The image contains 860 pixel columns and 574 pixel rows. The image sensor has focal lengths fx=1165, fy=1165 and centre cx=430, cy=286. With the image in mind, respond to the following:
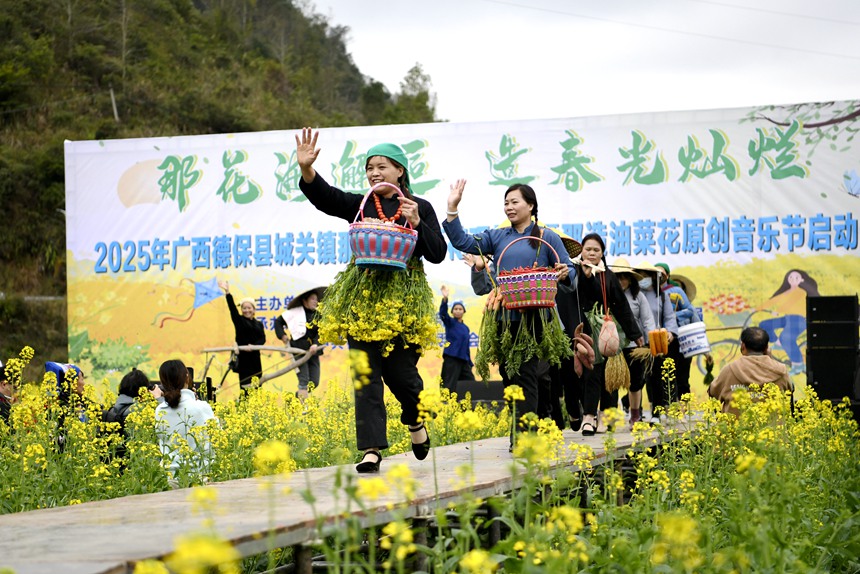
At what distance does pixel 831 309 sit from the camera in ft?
36.9

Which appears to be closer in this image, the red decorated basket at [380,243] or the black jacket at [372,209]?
the red decorated basket at [380,243]

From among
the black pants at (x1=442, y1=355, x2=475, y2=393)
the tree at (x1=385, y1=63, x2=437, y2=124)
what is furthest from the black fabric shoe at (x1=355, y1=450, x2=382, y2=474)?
the tree at (x1=385, y1=63, x2=437, y2=124)

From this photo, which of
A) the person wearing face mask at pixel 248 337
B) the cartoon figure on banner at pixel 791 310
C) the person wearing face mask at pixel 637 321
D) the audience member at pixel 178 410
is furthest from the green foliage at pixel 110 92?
the audience member at pixel 178 410

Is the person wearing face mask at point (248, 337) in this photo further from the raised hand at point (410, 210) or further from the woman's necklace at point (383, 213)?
the raised hand at point (410, 210)

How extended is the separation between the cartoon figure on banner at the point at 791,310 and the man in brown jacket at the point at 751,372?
6.52 metres

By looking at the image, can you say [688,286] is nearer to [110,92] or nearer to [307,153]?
[307,153]

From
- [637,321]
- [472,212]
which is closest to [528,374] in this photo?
[637,321]

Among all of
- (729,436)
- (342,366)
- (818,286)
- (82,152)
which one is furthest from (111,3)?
(729,436)

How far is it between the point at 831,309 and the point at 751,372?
393 cm

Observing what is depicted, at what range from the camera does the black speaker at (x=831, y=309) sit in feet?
36.6

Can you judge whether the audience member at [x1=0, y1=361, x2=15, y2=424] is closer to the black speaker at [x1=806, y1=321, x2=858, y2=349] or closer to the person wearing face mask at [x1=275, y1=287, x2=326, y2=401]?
the person wearing face mask at [x1=275, y1=287, x2=326, y2=401]

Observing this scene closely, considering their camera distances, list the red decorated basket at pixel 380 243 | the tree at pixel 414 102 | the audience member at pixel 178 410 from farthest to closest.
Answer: the tree at pixel 414 102, the audience member at pixel 178 410, the red decorated basket at pixel 380 243

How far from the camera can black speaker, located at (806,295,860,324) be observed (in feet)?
36.6

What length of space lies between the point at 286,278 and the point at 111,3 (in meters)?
34.1
